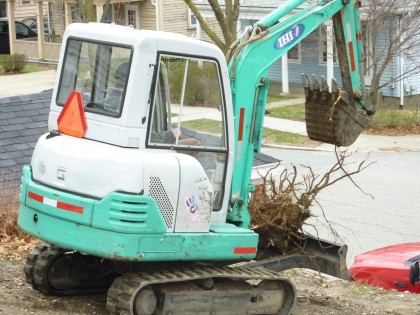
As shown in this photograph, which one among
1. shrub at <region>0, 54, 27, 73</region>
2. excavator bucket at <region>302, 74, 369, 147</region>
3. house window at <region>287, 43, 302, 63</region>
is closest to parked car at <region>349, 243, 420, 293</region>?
excavator bucket at <region>302, 74, 369, 147</region>

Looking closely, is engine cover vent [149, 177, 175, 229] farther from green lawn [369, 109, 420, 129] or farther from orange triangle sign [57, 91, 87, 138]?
green lawn [369, 109, 420, 129]

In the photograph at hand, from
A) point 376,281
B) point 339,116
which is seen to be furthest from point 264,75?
point 376,281

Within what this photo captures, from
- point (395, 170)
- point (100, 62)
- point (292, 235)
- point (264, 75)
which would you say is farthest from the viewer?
point (395, 170)

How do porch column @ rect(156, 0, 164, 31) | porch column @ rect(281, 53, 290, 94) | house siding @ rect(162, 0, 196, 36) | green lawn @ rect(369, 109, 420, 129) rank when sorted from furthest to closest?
1. house siding @ rect(162, 0, 196, 36)
2. porch column @ rect(156, 0, 164, 31)
3. porch column @ rect(281, 53, 290, 94)
4. green lawn @ rect(369, 109, 420, 129)

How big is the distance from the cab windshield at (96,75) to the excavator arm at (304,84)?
1.34 m

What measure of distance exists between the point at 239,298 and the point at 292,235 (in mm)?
1526

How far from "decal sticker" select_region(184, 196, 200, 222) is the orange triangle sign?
1.16 m

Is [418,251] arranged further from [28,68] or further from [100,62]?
[28,68]

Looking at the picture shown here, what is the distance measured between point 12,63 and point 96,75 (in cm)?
2815

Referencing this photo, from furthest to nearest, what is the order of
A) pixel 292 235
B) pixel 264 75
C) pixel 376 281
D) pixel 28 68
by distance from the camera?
pixel 28 68 → pixel 376 281 → pixel 292 235 → pixel 264 75

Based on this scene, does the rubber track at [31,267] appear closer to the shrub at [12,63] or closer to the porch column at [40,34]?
the shrub at [12,63]

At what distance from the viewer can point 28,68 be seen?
38250 mm

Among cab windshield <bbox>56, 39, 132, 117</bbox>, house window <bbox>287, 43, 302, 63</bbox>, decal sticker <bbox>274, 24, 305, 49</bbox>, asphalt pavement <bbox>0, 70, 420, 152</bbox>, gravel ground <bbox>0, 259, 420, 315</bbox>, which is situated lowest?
asphalt pavement <bbox>0, 70, 420, 152</bbox>

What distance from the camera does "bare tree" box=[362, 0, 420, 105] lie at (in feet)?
90.3
